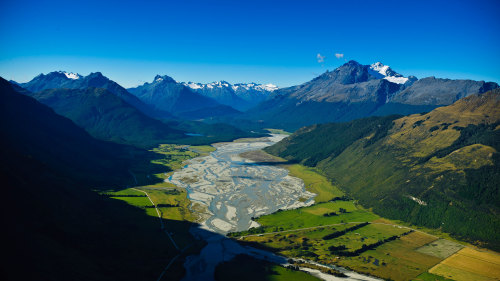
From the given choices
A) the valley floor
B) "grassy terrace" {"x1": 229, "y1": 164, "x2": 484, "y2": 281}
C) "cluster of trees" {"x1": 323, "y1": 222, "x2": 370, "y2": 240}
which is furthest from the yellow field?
"cluster of trees" {"x1": 323, "y1": 222, "x2": 370, "y2": 240}

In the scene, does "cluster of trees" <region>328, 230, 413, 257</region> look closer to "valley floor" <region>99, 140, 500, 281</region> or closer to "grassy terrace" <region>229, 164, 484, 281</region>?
"valley floor" <region>99, 140, 500, 281</region>

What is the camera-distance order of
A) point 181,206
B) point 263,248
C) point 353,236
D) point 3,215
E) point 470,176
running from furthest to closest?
point 181,206 < point 470,176 < point 353,236 < point 263,248 < point 3,215

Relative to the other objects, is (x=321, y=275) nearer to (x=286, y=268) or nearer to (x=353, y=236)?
(x=286, y=268)

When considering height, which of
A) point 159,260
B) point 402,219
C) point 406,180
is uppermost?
point 406,180

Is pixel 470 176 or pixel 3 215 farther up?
pixel 470 176

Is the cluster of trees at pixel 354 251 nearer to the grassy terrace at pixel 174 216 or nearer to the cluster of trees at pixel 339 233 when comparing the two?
the cluster of trees at pixel 339 233

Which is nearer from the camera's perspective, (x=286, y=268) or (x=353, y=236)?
(x=286, y=268)

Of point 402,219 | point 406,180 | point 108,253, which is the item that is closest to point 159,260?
point 108,253

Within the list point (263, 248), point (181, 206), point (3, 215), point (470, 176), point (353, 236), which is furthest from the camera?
point (181, 206)

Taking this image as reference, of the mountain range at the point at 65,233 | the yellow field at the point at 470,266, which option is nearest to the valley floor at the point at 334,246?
the yellow field at the point at 470,266
